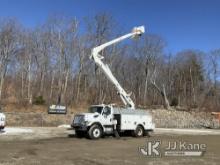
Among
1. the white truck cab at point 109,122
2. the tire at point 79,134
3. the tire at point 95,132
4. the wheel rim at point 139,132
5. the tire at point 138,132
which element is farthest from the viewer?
the wheel rim at point 139,132

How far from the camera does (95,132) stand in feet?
80.1

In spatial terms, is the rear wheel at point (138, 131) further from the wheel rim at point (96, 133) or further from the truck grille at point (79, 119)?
the truck grille at point (79, 119)

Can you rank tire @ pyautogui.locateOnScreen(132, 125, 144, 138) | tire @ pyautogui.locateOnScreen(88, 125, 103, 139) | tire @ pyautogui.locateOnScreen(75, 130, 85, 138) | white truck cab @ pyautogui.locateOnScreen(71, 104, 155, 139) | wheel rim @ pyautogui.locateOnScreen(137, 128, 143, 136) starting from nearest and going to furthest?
tire @ pyautogui.locateOnScreen(88, 125, 103, 139)
white truck cab @ pyautogui.locateOnScreen(71, 104, 155, 139)
tire @ pyautogui.locateOnScreen(75, 130, 85, 138)
tire @ pyautogui.locateOnScreen(132, 125, 144, 138)
wheel rim @ pyautogui.locateOnScreen(137, 128, 143, 136)

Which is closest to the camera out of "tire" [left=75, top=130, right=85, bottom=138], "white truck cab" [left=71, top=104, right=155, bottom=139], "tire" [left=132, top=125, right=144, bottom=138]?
"white truck cab" [left=71, top=104, right=155, bottom=139]

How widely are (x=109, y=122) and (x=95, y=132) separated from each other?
142cm

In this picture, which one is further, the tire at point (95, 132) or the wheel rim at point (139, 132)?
the wheel rim at point (139, 132)

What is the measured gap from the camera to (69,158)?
15.0 meters

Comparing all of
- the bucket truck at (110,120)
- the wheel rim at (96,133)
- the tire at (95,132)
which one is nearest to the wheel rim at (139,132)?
the bucket truck at (110,120)

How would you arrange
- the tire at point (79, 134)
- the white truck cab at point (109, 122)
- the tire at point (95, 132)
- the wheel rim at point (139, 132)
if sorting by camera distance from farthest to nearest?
1. the wheel rim at point (139, 132)
2. the tire at point (79, 134)
3. the white truck cab at point (109, 122)
4. the tire at point (95, 132)

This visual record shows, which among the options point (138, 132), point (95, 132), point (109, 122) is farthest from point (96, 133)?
point (138, 132)

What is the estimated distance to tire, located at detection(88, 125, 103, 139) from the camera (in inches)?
953

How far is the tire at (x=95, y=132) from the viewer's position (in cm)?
2420

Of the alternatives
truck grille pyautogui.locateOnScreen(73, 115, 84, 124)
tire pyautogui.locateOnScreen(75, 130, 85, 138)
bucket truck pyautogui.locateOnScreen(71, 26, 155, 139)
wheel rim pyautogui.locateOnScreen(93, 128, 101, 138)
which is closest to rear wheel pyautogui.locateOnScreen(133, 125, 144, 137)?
bucket truck pyautogui.locateOnScreen(71, 26, 155, 139)

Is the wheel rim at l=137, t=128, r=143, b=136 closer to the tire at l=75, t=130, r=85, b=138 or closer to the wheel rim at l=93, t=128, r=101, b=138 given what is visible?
the wheel rim at l=93, t=128, r=101, b=138
